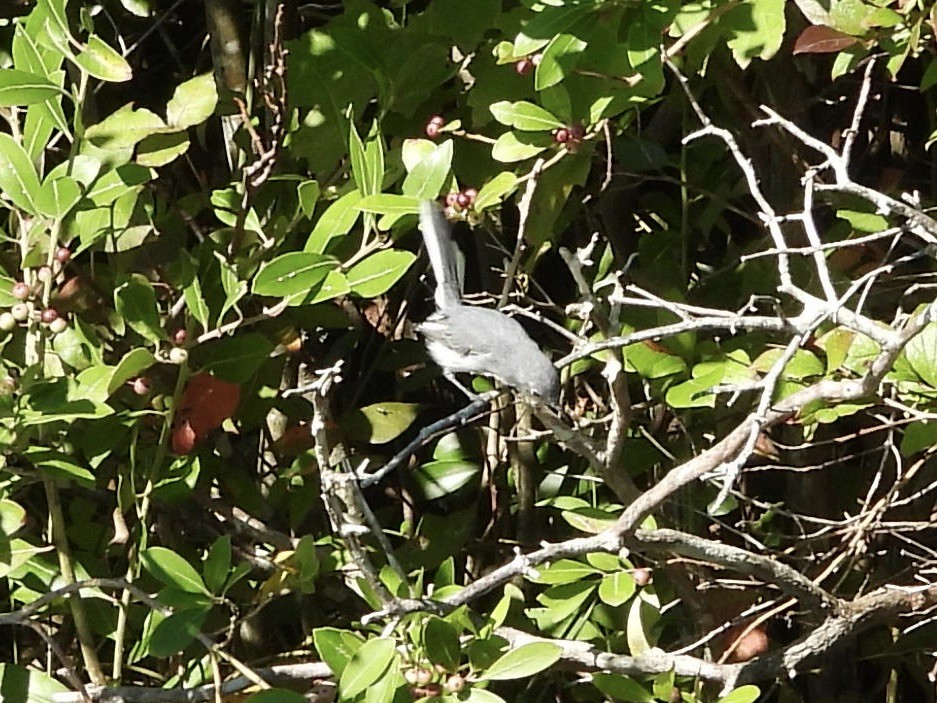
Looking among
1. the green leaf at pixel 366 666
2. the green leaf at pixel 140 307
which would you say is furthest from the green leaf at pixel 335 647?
the green leaf at pixel 140 307

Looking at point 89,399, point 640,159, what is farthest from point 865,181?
point 89,399

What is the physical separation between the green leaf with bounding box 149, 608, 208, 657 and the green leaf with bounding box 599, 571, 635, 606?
1.60ft

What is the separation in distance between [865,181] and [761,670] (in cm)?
76

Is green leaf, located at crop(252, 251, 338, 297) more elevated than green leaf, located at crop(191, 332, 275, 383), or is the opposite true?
green leaf, located at crop(252, 251, 338, 297)

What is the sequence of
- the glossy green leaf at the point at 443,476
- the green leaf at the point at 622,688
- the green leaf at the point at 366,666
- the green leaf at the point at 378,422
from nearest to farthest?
the green leaf at the point at 366,666 < the green leaf at the point at 622,688 < the green leaf at the point at 378,422 < the glossy green leaf at the point at 443,476

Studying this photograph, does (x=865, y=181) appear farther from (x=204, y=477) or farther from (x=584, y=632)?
(x=204, y=477)

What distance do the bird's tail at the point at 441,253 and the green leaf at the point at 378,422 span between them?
0.24m

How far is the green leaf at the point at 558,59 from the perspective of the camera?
4.12 ft

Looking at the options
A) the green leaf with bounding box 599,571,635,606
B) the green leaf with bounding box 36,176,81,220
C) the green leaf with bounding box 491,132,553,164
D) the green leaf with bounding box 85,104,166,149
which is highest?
the green leaf with bounding box 85,104,166,149

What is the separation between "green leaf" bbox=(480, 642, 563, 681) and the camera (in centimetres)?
128

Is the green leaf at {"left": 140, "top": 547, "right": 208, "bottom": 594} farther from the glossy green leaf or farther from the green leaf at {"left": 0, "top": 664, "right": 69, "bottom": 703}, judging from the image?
the glossy green leaf

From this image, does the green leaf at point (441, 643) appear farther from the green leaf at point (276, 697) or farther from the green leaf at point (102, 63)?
the green leaf at point (102, 63)

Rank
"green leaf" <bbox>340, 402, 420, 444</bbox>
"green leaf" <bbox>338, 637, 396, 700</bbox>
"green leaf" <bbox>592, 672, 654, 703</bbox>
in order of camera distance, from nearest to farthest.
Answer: "green leaf" <bbox>338, 637, 396, 700</bbox> → "green leaf" <bbox>592, 672, 654, 703</bbox> → "green leaf" <bbox>340, 402, 420, 444</bbox>

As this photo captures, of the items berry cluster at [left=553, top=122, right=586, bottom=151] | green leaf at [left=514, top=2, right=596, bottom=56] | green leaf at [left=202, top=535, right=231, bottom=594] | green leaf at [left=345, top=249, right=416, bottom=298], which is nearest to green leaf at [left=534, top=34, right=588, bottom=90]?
green leaf at [left=514, top=2, right=596, bottom=56]
